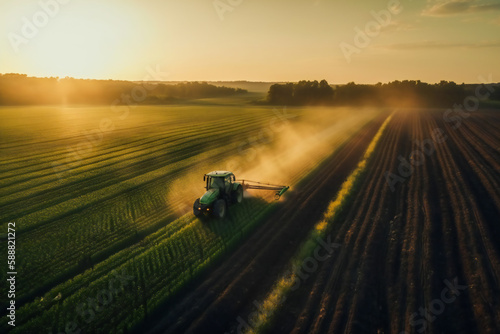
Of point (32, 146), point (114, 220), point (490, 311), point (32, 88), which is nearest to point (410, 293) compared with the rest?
point (490, 311)

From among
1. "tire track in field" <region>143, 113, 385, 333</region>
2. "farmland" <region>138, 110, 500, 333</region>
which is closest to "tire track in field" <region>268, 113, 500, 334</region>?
"farmland" <region>138, 110, 500, 333</region>

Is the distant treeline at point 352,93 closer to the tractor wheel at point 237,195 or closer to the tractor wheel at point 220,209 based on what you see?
the tractor wheel at point 237,195

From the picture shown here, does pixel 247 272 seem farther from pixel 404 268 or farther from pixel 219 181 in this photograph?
pixel 404 268

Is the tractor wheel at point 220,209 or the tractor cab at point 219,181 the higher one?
A: the tractor cab at point 219,181

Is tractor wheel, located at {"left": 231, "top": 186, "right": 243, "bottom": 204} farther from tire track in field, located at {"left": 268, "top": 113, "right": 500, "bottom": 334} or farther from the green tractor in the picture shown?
tire track in field, located at {"left": 268, "top": 113, "right": 500, "bottom": 334}

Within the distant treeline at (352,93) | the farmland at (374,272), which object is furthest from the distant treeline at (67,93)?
the farmland at (374,272)

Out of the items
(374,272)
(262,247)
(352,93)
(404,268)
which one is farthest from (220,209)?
(352,93)

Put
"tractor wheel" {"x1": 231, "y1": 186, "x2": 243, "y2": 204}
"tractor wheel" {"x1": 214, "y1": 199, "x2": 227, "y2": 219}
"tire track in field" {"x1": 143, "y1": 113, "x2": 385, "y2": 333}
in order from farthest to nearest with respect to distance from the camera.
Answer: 1. "tractor wheel" {"x1": 231, "y1": 186, "x2": 243, "y2": 204}
2. "tractor wheel" {"x1": 214, "y1": 199, "x2": 227, "y2": 219}
3. "tire track in field" {"x1": 143, "y1": 113, "x2": 385, "y2": 333}
